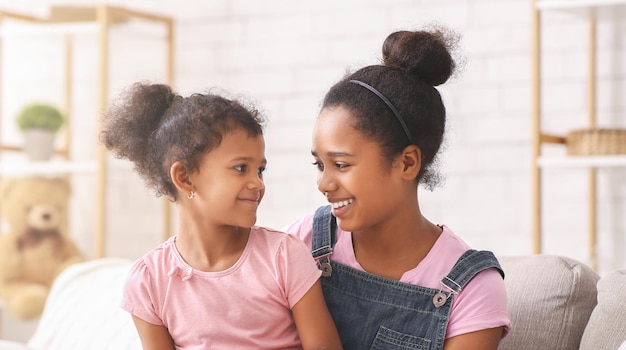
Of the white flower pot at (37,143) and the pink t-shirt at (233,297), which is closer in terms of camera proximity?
the pink t-shirt at (233,297)

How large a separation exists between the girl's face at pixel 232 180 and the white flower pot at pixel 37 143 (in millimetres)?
2149

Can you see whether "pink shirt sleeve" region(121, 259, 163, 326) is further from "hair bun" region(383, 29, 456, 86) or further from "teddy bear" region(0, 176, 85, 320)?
"teddy bear" region(0, 176, 85, 320)

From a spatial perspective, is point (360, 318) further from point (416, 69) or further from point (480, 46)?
point (480, 46)

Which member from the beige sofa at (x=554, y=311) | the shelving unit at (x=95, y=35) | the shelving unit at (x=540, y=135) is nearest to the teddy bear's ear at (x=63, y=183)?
the shelving unit at (x=95, y=35)

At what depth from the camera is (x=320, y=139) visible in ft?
5.52

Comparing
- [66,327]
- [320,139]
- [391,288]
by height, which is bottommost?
[66,327]

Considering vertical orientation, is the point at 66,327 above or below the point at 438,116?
below

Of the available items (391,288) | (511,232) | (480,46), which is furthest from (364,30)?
(391,288)

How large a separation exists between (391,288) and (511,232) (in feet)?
5.50

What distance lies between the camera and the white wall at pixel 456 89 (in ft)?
10.4

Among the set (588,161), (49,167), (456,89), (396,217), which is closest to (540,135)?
(588,161)

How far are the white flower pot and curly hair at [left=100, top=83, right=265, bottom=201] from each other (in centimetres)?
193

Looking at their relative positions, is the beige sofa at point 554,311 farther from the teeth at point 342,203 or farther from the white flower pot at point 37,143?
the white flower pot at point 37,143

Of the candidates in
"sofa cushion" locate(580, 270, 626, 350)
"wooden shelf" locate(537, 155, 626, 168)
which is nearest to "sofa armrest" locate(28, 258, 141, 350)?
"sofa cushion" locate(580, 270, 626, 350)
